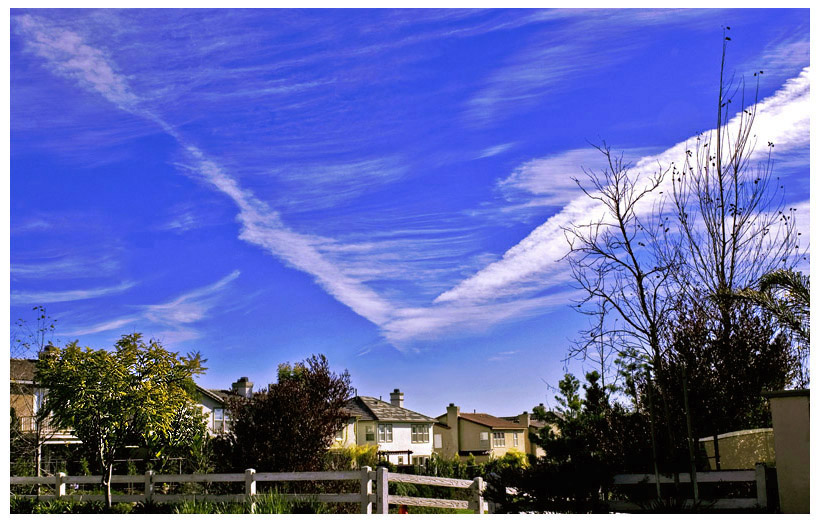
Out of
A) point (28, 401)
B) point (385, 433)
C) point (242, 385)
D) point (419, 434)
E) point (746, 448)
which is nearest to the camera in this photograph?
point (746, 448)

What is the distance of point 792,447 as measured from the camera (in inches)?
367

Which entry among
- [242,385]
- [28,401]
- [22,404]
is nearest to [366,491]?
[22,404]

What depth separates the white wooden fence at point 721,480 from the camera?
9.79 meters

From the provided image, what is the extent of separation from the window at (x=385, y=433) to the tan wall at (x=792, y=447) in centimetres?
3913

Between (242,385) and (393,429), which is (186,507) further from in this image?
(393,429)

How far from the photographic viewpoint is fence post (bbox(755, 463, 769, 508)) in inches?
384

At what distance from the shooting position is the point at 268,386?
57.9 feet

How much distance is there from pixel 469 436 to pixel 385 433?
9488mm

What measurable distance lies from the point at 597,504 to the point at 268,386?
31.2 ft

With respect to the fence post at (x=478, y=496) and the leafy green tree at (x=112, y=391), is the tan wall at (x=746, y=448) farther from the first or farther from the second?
the leafy green tree at (x=112, y=391)

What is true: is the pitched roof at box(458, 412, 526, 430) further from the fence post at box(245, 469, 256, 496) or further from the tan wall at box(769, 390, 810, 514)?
the tan wall at box(769, 390, 810, 514)

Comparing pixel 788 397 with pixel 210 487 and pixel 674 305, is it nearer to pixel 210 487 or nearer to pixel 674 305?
pixel 674 305

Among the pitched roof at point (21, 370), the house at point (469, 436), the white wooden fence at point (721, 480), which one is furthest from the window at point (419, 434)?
the white wooden fence at point (721, 480)
